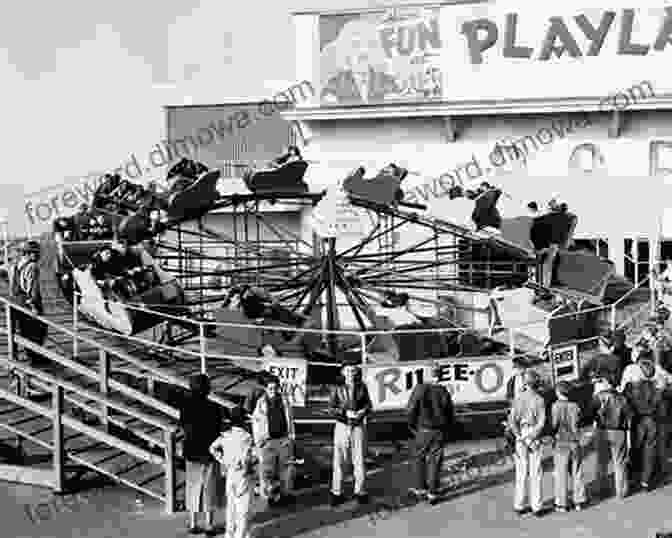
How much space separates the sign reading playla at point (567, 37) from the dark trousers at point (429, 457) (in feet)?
45.7

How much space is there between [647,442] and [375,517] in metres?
3.47

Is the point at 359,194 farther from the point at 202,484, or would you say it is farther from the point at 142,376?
the point at 202,484

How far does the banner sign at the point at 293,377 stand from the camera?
11578 millimetres

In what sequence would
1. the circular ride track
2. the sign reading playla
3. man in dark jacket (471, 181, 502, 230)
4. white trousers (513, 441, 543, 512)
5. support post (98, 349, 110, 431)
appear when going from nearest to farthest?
white trousers (513, 441, 543, 512) < support post (98, 349, 110, 431) < the circular ride track < man in dark jacket (471, 181, 502, 230) < the sign reading playla

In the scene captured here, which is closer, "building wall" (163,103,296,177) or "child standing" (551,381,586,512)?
"child standing" (551,381,586,512)

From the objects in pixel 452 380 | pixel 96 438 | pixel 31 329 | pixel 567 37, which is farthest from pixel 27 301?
pixel 567 37

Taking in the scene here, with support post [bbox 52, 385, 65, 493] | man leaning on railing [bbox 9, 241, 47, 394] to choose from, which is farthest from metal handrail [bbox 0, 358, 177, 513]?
man leaning on railing [bbox 9, 241, 47, 394]

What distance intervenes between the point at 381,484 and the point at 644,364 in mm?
3486

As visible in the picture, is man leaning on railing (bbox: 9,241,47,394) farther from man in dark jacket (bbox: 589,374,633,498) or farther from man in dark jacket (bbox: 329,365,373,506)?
man in dark jacket (bbox: 589,374,633,498)

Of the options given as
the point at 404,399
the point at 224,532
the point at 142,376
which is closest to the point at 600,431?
the point at 404,399

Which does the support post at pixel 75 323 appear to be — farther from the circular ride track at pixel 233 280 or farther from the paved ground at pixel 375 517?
the paved ground at pixel 375 517

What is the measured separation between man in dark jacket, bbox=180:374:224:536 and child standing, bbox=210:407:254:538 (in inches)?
12.2

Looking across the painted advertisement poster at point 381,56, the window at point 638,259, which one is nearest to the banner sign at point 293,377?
the window at point 638,259

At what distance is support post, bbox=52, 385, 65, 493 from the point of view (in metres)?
10.4
